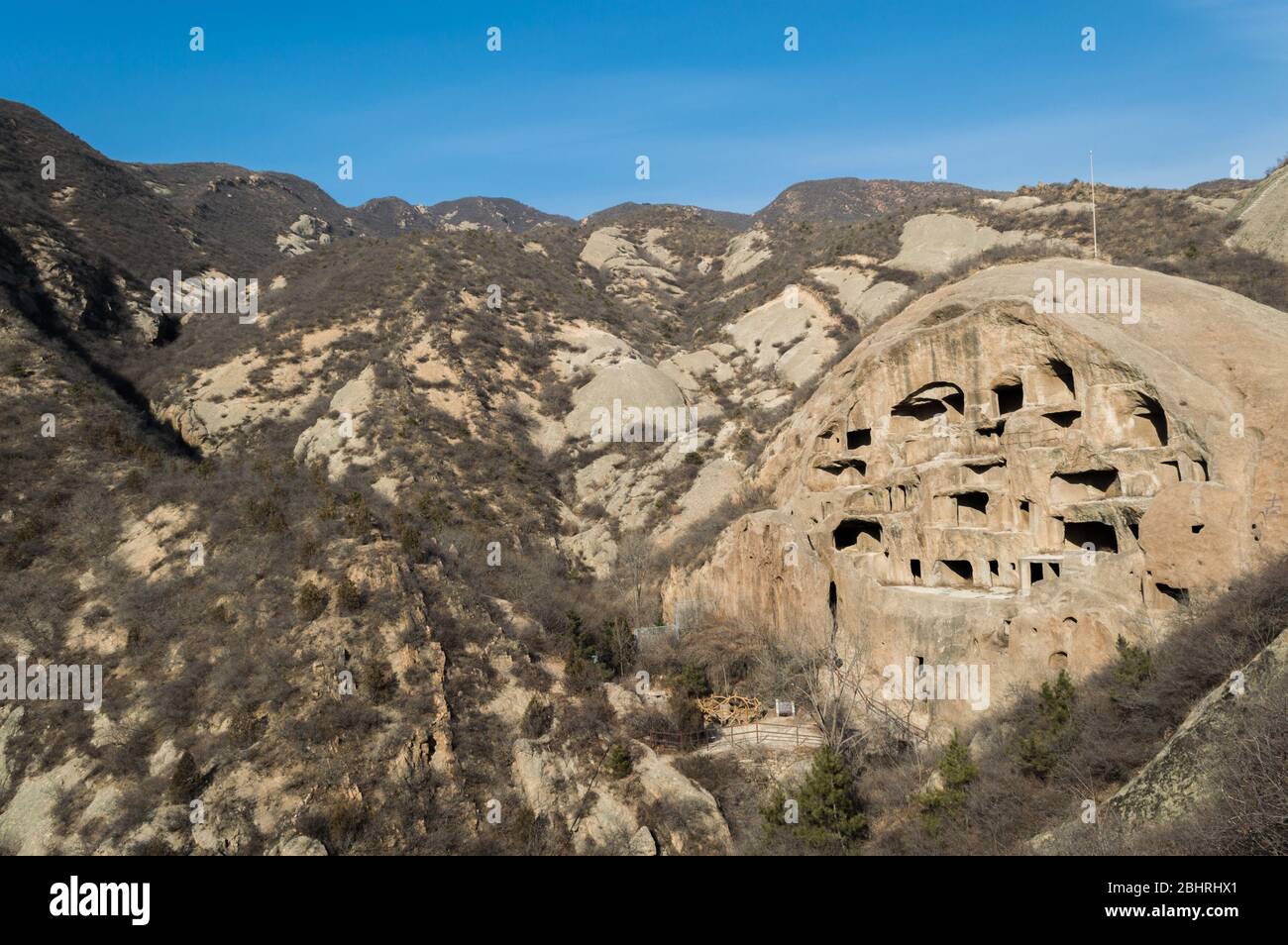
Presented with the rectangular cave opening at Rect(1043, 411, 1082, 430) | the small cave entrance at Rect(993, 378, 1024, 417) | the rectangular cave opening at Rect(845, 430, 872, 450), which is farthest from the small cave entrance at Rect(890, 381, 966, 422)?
the rectangular cave opening at Rect(1043, 411, 1082, 430)

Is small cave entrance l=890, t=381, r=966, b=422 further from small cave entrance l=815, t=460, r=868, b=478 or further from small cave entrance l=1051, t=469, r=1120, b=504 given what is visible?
small cave entrance l=1051, t=469, r=1120, b=504

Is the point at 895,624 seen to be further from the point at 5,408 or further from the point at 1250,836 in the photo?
the point at 5,408

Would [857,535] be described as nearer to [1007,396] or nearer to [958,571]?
[958,571]

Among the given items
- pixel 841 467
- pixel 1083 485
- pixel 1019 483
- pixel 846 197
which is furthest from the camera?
pixel 846 197

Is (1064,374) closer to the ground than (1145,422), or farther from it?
farther from it

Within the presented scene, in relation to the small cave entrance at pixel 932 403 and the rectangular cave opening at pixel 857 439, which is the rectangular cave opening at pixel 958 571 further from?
the rectangular cave opening at pixel 857 439

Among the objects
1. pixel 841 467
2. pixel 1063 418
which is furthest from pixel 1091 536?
pixel 841 467

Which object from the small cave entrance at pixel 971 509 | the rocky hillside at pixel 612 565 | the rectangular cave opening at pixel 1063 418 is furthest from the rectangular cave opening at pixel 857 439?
the rectangular cave opening at pixel 1063 418
